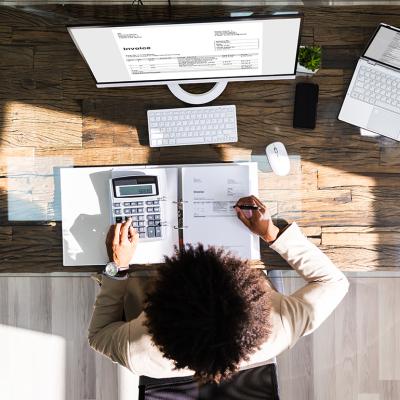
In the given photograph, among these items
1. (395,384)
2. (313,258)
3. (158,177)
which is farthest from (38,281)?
(395,384)

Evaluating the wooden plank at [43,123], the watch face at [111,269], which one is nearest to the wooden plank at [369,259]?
the watch face at [111,269]

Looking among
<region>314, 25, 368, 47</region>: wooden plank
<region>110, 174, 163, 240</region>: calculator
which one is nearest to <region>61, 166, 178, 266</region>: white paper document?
<region>110, 174, 163, 240</region>: calculator

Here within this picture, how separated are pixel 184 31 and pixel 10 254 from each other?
85cm

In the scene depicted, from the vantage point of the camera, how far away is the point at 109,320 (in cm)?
142

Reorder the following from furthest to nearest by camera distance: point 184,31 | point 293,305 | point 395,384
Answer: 1. point 395,384
2. point 293,305
3. point 184,31

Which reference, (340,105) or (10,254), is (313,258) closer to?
(340,105)

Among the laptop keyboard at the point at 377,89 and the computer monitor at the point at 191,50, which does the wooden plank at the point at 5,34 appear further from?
the laptop keyboard at the point at 377,89

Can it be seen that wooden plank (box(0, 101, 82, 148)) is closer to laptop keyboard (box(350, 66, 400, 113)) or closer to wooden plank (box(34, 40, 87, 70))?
wooden plank (box(34, 40, 87, 70))

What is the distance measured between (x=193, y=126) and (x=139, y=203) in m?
0.28

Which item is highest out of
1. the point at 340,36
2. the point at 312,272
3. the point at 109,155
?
the point at 340,36

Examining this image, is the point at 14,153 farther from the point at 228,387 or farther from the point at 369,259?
the point at 369,259

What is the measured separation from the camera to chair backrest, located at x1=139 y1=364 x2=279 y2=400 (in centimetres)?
140

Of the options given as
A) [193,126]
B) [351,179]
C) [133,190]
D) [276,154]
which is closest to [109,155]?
[133,190]

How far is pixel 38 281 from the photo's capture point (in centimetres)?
205
